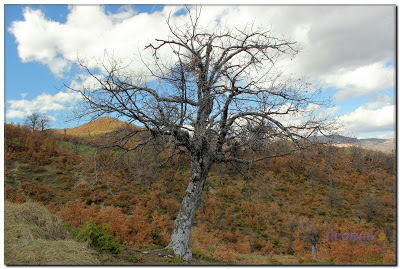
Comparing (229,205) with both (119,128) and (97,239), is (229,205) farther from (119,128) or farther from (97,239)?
(97,239)

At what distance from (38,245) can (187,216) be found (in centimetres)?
390

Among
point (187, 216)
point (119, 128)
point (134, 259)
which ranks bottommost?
point (134, 259)

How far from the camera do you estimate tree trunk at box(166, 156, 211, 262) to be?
738 centimetres

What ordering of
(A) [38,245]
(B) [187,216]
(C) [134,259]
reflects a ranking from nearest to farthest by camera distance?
1. (A) [38,245]
2. (C) [134,259]
3. (B) [187,216]

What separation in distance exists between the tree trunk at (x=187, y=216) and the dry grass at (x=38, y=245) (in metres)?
2.39

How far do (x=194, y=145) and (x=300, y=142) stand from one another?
321 cm

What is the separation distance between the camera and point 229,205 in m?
21.0

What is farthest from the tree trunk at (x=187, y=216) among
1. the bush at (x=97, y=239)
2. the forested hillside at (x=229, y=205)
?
the forested hillside at (x=229, y=205)

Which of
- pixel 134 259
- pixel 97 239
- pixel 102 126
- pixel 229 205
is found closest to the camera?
pixel 134 259

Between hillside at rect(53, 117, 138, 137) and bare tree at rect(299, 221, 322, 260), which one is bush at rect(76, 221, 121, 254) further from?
bare tree at rect(299, 221, 322, 260)

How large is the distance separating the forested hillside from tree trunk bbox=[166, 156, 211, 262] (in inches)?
80.0

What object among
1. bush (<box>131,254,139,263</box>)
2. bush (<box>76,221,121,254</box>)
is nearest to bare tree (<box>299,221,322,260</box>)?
bush (<box>131,254,139,263</box>)

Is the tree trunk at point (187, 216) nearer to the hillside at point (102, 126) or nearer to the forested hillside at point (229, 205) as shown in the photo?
the forested hillside at point (229, 205)

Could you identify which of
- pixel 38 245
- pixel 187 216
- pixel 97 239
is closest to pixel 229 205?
pixel 187 216
